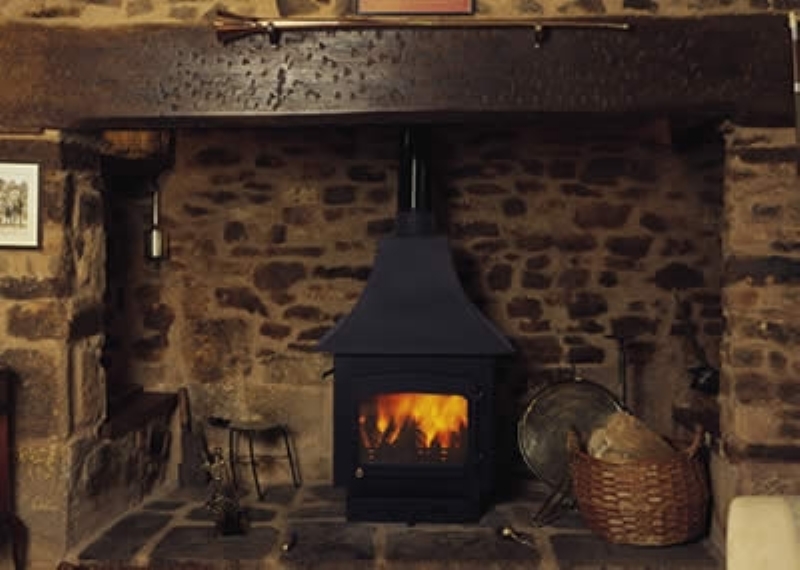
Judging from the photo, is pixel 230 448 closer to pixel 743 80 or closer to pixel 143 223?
pixel 143 223

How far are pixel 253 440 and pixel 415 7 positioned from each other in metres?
2.33

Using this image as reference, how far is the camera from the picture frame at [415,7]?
10.4 feet

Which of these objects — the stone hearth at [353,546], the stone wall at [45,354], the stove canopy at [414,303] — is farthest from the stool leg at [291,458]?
the stone wall at [45,354]

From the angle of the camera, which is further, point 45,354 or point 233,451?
point 233,451

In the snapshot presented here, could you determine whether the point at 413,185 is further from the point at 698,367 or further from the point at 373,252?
the point at 698,367

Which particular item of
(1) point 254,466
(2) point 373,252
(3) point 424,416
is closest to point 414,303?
(3) point 424,416

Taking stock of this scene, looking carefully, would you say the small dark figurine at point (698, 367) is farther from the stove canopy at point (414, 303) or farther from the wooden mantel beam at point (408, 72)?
the wooden mantel beam at point (408, 72)

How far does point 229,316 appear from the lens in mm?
4484

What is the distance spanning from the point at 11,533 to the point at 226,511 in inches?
30.8

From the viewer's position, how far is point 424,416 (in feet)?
12.4

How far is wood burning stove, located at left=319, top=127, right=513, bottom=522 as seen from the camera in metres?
3.64

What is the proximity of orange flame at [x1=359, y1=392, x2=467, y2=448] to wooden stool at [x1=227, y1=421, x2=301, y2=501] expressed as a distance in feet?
2.49

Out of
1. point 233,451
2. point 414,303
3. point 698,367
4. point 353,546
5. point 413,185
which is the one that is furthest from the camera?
point 233,451

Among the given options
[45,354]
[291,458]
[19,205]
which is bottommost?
[291,458]
